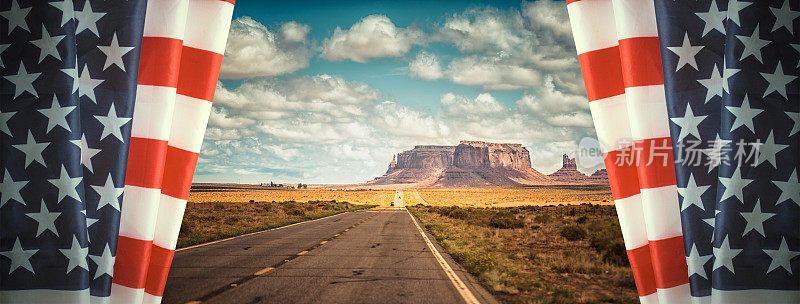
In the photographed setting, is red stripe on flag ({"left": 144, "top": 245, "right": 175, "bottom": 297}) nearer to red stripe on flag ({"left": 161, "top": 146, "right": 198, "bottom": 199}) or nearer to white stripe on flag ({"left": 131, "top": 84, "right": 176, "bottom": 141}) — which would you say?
red stripe on flag ({"left": 161, "top": 146, "right": 198, "bottom": 199})

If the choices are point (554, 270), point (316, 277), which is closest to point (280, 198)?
point (554, 270)

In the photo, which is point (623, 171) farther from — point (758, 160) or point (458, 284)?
point (458, 284)

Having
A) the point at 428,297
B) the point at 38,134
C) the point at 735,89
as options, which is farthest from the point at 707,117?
the point at 428,297

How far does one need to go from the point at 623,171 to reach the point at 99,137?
9.44ft

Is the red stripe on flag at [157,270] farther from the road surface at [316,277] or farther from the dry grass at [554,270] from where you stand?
the dry grass at [554,270]

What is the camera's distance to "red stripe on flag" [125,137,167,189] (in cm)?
236

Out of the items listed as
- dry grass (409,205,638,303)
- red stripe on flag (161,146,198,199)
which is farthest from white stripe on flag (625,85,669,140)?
dry grass (409,205,638,303)

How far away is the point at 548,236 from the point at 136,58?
18596 mm

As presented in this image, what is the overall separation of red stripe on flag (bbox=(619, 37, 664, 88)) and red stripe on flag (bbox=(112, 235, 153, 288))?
2.80m

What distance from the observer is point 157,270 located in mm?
2459

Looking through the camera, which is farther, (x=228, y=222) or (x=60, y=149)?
(x=228, y=222)

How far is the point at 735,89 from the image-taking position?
2.28 meters

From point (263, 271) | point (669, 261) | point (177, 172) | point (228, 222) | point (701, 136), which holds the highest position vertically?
point (701, 136)

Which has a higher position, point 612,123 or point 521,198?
point 521,198
